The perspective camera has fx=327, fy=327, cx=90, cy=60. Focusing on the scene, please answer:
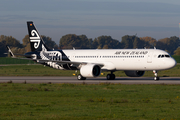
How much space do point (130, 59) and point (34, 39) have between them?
1791 cm

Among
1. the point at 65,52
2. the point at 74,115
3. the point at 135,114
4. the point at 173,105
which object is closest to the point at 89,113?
the point at 74,115

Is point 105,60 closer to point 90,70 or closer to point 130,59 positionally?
point 90,70

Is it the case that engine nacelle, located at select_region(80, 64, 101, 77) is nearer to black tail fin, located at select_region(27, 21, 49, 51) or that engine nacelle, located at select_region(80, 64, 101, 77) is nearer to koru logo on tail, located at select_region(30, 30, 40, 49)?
black tail fin, located at select_region(27, 21, 49, 51)

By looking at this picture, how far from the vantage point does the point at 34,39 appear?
5334 centimetres

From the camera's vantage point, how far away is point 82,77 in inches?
1810

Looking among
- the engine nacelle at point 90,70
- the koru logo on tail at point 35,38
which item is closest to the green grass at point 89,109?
the engine nacelle at point 90,70

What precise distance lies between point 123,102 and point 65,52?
29.7 meters

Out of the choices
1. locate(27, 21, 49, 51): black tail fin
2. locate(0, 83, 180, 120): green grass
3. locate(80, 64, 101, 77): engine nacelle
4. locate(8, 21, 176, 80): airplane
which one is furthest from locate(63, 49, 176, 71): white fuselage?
locate(0, 83, 180, 120): green grass

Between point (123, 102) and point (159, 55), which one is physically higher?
point (159, 55)

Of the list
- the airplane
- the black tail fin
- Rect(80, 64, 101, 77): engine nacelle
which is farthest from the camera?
the black tail fin

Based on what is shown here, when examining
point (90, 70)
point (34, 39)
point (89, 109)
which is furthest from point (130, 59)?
point (89, 109)

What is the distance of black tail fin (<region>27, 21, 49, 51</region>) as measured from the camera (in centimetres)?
5294

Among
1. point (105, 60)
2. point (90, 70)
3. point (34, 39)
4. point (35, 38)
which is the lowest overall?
point (90, 70)

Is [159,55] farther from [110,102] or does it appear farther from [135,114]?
[135,114]
